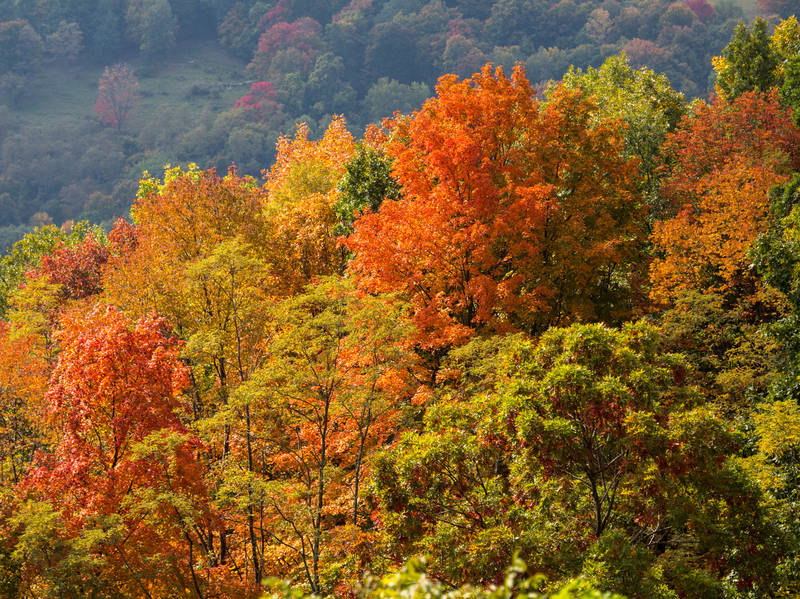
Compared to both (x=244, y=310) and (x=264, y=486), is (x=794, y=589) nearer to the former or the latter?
(x=264, y=486)

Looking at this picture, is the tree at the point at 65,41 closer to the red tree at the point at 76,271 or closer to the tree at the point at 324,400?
the red tree at the point at 76,271

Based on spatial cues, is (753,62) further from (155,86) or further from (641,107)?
(155,86)

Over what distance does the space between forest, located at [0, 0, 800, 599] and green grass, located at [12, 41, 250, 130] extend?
429ft

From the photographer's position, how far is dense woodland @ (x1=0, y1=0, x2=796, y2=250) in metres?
135

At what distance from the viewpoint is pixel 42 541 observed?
1755 centimetres

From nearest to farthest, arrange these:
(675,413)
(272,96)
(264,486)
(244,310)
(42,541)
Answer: (675,413)
(42,541)
(264,486)
(244,310)
(272,96)

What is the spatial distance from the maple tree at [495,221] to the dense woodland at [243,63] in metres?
107

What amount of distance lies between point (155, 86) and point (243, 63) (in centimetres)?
2296

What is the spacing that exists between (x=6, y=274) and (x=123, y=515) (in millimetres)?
40367

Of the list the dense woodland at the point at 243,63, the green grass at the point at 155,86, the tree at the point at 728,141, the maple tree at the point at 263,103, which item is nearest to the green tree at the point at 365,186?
the tree at the point at 728,141

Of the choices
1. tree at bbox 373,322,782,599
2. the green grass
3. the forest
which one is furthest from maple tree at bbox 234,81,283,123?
tree at bbox 373,322,782,599

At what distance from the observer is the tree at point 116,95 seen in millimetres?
157375

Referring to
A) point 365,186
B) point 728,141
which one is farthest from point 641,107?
point 365,186

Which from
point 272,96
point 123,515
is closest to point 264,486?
point 123,515
